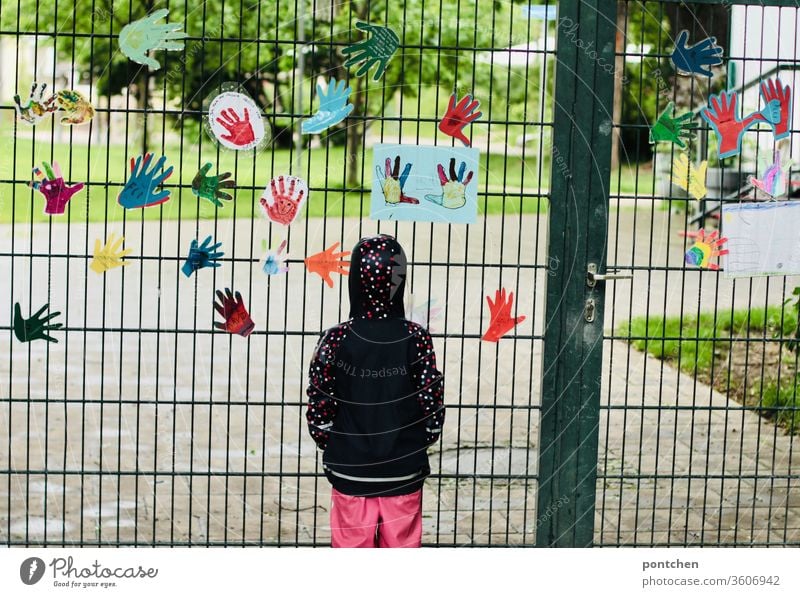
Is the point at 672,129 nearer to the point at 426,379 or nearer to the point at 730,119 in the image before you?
the point at 730,119

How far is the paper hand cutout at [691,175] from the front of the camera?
4.95 metres

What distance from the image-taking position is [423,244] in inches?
686

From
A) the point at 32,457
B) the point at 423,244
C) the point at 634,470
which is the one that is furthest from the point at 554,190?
the point at 423,244

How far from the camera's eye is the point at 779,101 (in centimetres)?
508

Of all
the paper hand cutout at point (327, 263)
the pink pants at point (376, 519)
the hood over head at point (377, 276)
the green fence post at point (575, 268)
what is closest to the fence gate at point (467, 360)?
the green fence post at point (575, 268)

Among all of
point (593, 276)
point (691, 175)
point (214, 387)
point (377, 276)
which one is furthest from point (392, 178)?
point (214, 387)

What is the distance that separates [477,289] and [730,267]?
9.47 m

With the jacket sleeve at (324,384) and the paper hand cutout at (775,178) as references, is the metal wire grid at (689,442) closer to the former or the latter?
the paper hand cutout at (775,178)

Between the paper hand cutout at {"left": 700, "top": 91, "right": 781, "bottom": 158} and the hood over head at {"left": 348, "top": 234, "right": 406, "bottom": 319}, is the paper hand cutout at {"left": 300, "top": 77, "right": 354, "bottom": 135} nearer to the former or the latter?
the hood over head at {"left": 348, "top": 234, "right": 406, "bottom": 319}

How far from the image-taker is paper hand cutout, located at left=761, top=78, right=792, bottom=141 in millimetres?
5055

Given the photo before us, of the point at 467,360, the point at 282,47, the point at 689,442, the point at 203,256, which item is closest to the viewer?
the point at 203,256

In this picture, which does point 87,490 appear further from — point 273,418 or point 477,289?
point 477,289

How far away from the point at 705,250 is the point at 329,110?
1694 mm

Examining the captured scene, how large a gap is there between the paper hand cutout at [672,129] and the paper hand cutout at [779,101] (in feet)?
1.22
